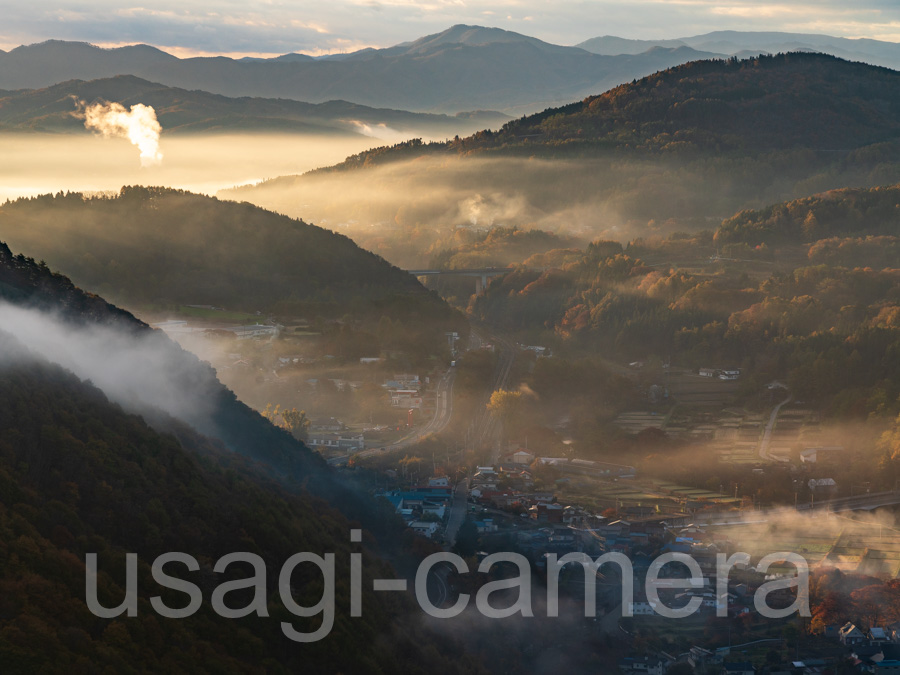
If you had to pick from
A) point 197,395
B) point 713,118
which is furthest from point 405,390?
point 713,118

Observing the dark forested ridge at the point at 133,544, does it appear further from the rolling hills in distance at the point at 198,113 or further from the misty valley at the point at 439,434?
the rolling hills in distance at the point at 198,113

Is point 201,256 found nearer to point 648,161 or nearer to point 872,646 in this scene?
point 872,646

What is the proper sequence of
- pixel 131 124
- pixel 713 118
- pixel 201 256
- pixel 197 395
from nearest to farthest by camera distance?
pixel 197 395 → pixel 201 256 → pixel 713 118 → pixel 131 124

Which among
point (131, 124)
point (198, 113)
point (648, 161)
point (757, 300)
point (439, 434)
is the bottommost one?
point (439, 434)

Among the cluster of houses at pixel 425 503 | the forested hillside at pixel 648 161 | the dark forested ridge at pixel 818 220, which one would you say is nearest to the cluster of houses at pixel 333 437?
the cluster of houses at pixel 425 503

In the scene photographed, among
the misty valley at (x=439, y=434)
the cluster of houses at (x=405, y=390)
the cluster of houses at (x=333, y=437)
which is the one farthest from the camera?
the cluster of houses at (x=405, y=390)

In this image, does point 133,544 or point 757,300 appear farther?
point 757,300
